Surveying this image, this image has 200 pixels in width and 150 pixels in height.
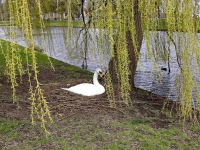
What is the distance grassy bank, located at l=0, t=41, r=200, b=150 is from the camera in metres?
3.15

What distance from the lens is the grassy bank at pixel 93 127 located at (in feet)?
10.3

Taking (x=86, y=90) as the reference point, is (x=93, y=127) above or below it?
below

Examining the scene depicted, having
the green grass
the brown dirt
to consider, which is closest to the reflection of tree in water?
the brown dirt

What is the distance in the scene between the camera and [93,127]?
3.67 meters

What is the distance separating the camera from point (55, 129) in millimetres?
3512

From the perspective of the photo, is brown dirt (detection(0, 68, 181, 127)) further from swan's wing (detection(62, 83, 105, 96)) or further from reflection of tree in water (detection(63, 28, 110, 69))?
reflection of tree in water (detection(63, 28, 110, 69))

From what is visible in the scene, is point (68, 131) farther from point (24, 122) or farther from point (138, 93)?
point (138, 93)

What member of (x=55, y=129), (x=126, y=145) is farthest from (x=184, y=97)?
(x=55, y=129)

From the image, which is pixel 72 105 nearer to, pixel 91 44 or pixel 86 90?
pixel 86 90

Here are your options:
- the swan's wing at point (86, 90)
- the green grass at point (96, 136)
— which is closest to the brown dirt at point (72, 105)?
the swan's wing at point (86, 90)

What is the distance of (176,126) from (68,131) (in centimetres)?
159

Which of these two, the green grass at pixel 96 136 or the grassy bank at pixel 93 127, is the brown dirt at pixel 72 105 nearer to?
the grassy bank at pixel 93 127

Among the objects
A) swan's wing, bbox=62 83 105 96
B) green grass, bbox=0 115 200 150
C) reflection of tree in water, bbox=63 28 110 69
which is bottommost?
green grass, bbox=0 115 200 150

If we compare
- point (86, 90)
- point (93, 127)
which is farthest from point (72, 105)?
point (93, 127)
